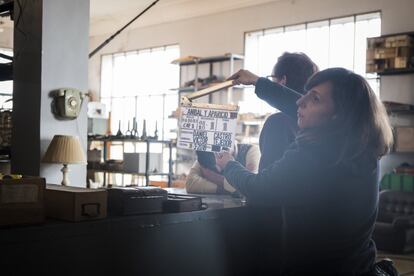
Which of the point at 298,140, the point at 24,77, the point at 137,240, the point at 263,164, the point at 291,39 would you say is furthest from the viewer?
the point at 291,39

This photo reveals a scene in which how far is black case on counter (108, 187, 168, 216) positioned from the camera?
1825mm

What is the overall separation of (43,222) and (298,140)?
852 mm

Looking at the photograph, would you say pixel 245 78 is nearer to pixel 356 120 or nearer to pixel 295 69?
pixel 295 69

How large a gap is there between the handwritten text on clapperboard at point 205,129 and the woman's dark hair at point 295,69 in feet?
1.09

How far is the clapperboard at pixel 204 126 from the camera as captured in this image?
2.35 metres

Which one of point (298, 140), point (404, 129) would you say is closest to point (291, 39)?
point (404, 129)

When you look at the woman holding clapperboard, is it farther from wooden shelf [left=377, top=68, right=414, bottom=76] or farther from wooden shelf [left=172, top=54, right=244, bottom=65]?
wooden shelf [left=172, top=54, right=244, bottom=65]

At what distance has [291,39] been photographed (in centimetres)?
854

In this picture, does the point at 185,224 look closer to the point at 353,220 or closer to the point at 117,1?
the point at 353,220

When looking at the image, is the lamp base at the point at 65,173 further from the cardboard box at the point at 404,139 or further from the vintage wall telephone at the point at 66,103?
the cardboard box at the point at 404,139

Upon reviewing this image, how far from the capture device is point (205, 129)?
7.75 feet

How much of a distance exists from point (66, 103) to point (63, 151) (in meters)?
0.38

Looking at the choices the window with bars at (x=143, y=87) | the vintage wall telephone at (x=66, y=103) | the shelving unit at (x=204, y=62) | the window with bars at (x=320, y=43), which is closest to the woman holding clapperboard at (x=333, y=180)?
the vintage wall telephone at (x=66, y=103)

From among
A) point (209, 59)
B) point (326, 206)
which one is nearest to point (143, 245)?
point (326, 206)
